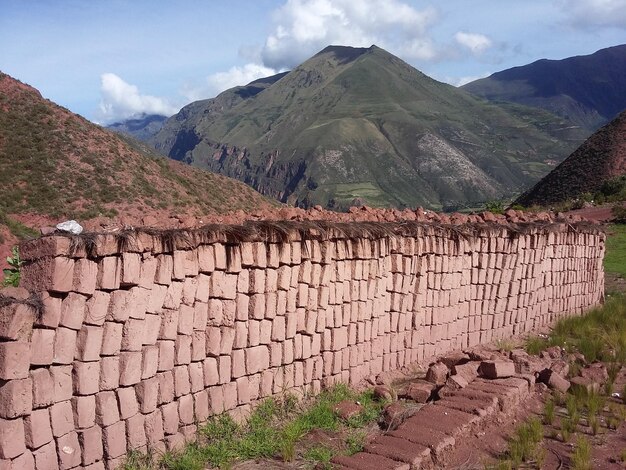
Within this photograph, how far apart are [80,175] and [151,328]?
25.2 metres

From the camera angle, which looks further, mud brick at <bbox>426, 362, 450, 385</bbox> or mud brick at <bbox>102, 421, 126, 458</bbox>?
mud brick at <bbox>426, 362, 450, 385</bbox>

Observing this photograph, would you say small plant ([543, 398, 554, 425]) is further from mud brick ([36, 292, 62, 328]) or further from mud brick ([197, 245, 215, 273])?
mud brick ([36, 292, 62, 328])

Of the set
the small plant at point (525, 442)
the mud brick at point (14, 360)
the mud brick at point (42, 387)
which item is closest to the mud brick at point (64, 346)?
the mud brick at point (42, 387)

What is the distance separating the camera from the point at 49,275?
4.76 m

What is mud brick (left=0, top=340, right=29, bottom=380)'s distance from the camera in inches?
176

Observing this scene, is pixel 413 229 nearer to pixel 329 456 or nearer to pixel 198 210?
pixel 329 456

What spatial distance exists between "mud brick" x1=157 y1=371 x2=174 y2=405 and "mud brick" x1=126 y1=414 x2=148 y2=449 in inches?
10.3

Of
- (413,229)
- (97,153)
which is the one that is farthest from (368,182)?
(413,229)

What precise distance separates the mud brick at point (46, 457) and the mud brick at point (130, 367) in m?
0.72

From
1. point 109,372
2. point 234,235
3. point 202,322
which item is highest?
point 234,235

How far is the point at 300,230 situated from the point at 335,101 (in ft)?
467

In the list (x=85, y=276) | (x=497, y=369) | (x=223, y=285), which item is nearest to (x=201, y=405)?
(x=223, y=285)

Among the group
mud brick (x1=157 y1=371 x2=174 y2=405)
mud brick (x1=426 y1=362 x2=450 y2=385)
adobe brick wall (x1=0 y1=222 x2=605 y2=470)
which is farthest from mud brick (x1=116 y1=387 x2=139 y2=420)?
mud brick (x1=426 y1=362 x2=450 y2=385)

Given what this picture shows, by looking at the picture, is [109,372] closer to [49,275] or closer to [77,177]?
[49,275]
